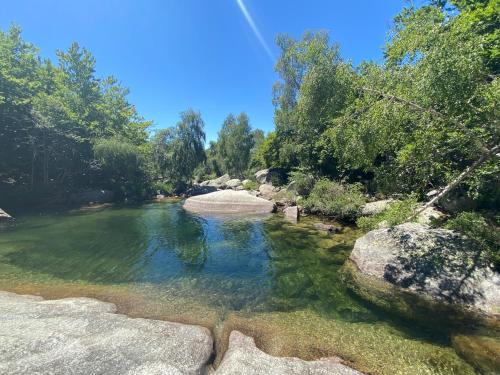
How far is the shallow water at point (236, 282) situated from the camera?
20.1 feet

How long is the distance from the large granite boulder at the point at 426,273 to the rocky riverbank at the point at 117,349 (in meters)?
4.54

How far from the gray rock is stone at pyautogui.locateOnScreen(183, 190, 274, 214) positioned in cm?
1424

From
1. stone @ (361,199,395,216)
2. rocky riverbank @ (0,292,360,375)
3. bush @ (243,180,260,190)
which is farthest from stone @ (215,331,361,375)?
bush @ (243,180,260,190)

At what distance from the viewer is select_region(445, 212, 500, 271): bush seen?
8.39m

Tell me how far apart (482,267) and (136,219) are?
24.2 meters

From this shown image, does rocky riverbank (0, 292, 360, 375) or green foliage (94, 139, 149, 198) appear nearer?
rocky riverbank (0, 292, 360, 375)

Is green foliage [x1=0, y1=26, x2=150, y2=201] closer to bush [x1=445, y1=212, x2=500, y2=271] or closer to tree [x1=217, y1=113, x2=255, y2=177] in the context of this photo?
tree [x1=217, y1=113, x2=255, y2=177]

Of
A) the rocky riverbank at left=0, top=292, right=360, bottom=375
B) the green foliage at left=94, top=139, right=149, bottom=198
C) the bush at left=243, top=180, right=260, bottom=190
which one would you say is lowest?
the rocky riverbank at left=0, top=292, right=360, bottom=375

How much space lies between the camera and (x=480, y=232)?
9219 millimetres

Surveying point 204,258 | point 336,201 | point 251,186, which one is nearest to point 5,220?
point 204,258

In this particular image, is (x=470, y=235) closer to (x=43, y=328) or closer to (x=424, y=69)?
(x=424, y=69)

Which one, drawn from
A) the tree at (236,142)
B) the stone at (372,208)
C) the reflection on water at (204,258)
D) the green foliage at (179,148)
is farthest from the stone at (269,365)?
the tree at (236,142)

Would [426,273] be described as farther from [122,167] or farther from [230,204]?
[122,167]

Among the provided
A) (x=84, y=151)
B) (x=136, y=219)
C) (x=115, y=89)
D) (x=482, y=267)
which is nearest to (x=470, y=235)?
(x=482, y=267)
